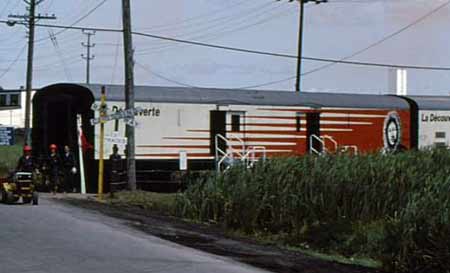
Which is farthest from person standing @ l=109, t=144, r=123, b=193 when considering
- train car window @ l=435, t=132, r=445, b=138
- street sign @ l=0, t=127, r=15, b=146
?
street sign @ l=0, t=127, r=15, b=146

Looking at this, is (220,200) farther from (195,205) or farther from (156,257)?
(156,257)

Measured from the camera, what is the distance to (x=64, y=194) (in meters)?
28.8

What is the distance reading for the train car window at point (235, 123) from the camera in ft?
100

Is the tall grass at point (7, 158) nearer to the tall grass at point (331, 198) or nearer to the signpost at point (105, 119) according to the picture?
the signpost at point (105, 119)

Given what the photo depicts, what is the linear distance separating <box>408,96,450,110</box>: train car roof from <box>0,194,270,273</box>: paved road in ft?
65.0

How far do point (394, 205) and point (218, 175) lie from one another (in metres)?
5.69

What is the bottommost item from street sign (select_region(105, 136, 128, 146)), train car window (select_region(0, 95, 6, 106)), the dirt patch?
the dirt patch

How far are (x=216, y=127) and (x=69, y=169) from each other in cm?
544

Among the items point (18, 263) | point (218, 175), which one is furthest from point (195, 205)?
point (18, 263)

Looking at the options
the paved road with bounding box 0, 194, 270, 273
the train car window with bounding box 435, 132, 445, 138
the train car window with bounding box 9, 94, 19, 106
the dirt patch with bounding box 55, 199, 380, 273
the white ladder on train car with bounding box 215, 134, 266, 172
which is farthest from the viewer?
the train car window with bounding box 9, 94, 19, 106

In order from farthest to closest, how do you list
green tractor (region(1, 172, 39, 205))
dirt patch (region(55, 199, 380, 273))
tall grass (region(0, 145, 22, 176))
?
tall grass (region(0, 145, 22, 176)), green tractor (region(1, 172, 39, 205)), dirt patch (region(55, 199, 380, 273))

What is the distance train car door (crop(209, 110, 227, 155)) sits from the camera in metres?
30.2

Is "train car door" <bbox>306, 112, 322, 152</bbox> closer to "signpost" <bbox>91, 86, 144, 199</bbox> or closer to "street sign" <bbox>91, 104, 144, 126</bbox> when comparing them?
"signpost" <bbox>91, 86, 144, 199</bbox>

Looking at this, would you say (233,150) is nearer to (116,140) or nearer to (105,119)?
(116,140)
